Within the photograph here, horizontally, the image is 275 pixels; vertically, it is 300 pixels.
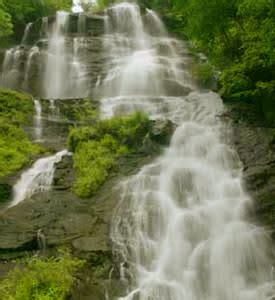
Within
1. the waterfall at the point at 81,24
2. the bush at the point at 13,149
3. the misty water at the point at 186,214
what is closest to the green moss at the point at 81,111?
the misty water at the point at 186,214

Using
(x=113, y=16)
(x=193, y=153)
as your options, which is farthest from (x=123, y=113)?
(x=113, y=16)

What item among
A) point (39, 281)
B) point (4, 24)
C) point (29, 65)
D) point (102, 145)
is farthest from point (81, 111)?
point (39, 281)

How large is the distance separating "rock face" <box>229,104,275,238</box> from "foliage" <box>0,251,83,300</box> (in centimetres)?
405

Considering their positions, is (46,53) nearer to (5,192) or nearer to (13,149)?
(13,149)

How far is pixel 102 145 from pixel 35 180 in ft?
7.17

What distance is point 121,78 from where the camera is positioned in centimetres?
2175

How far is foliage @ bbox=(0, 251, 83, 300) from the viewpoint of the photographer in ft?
25.9

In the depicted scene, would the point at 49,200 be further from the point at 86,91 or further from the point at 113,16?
the point at 113,16

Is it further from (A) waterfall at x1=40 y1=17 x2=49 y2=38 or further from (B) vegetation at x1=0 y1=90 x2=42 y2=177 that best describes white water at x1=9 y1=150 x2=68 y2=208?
(A) waterfall at x1=40 y1=17 x2=49 y2=38

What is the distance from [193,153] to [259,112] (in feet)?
9.17

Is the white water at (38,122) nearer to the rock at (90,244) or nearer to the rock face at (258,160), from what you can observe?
the rock face at (258,160)

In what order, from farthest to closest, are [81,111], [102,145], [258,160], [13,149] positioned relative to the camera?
1. [81,111]
2. [13,149]
3. [102,145]
4. [258,160]

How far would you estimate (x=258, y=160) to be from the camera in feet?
37.2

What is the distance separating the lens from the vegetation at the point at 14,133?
45.7 ft
